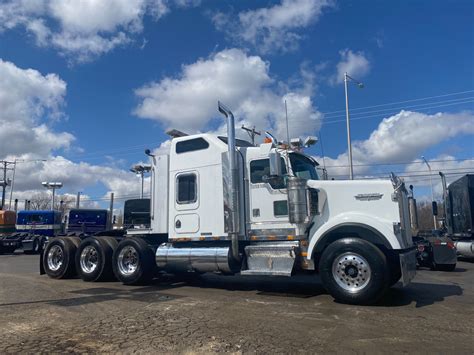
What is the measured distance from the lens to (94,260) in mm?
11477

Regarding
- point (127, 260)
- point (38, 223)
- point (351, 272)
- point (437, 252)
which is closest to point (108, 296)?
point (127, 260)

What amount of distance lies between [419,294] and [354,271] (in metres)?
2.30

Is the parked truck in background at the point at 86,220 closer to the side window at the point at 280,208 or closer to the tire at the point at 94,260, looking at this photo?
the tire at the point at 94,260

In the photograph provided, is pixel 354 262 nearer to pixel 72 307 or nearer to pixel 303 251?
pixel 303 251

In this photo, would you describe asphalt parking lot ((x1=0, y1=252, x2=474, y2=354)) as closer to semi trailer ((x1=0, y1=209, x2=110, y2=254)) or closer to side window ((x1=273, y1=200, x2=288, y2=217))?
side window ((x1=273, y1=200, x2=288, y2=217))

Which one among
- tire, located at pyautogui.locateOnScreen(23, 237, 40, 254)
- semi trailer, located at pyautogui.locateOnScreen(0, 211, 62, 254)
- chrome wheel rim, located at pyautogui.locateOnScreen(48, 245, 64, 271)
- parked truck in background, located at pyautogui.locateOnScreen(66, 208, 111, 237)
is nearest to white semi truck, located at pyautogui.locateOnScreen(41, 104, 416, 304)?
chrome wheel rim, located at pyautogui.locateOnScreen(48, 245, 64, 271)

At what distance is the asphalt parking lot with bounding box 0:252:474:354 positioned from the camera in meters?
5.17

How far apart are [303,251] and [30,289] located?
6531 millimetres

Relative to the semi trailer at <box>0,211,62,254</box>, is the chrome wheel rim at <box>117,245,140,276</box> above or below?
below

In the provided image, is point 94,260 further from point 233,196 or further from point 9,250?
point 9,250

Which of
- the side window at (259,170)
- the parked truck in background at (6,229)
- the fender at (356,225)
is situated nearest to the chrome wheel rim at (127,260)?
the side window at (259,170)

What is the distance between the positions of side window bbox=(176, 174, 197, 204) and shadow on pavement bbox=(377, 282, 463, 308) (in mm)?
4695

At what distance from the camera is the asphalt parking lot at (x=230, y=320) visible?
17.0ft

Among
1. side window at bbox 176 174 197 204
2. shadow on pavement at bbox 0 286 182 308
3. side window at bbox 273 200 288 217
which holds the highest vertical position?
side window at bbox 176 174 197 204
